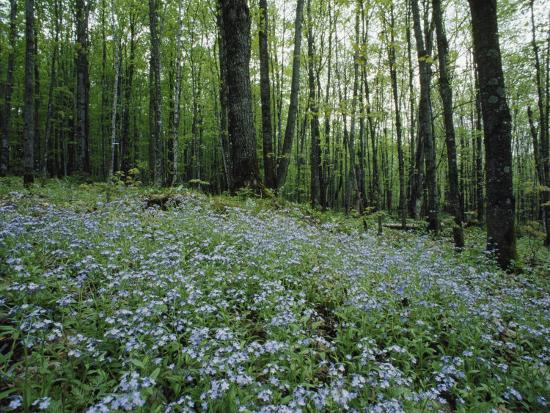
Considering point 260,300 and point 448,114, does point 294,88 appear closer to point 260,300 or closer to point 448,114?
point 448,114

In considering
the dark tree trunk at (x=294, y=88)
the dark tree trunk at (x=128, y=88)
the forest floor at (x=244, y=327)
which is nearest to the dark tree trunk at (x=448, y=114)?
the forest floor at (x=244, y=327)

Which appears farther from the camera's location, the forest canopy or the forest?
the forest canopy

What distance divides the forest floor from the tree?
0.69 meters

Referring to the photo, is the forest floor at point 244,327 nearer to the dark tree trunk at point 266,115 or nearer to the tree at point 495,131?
the tree at point 495,131

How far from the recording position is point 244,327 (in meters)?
3.37

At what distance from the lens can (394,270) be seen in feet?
17.5

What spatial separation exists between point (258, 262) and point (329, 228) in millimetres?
4888

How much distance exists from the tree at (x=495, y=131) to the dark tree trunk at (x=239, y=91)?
19.3ft

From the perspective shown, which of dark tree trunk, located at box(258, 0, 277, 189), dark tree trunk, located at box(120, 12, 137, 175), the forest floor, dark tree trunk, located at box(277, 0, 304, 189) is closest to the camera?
the forest floor

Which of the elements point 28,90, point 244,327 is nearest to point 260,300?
point 244,327

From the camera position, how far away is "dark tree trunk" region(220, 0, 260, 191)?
905cm

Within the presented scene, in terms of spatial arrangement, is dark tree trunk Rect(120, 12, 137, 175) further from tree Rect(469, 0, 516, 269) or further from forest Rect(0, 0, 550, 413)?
tree Rect(469, 0, 516, 269)

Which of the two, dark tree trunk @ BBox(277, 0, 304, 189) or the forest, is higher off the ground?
dark tree trunk @ BBox(277, 0, 304, 189)

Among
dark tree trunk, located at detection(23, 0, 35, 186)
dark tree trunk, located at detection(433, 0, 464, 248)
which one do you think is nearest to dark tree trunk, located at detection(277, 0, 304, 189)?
dark tree trunk, located at detection(433, 0, 464, 248)
